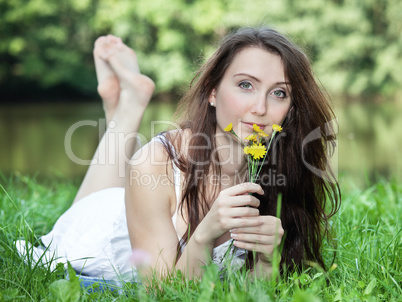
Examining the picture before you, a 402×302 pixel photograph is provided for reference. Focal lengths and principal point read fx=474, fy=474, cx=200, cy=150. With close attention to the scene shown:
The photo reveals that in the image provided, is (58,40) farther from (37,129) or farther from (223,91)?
(223,91)

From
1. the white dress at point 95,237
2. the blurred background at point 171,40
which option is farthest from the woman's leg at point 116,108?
the blurred background at point 171,40

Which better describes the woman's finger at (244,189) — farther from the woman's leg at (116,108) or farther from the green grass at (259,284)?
the woman's leg at (116,108)

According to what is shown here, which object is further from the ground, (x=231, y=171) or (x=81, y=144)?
(x=231, y=171)

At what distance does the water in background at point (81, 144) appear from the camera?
635 cm

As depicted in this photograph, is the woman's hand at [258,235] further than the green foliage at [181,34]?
No

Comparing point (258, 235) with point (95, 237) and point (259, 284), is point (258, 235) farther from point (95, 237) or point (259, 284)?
point (95, 237)

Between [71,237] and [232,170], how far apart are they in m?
0.96

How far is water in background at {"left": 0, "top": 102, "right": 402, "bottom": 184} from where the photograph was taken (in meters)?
6.35

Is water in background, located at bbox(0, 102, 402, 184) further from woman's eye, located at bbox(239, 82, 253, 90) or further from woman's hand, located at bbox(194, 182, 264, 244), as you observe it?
woman's hand, located at bbox(194, 182, 264, 244)

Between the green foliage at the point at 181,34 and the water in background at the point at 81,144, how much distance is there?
196 inches

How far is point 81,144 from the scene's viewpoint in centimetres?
845

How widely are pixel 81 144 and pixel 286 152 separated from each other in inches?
272

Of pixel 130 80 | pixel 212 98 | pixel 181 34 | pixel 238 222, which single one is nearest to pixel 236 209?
pixel 238 222

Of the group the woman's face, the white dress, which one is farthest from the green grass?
the woman's face
